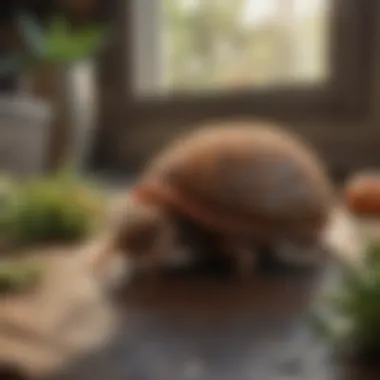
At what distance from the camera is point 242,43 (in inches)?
61.5

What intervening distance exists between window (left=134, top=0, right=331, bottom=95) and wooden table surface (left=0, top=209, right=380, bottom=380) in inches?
34.5

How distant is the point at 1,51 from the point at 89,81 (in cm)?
17

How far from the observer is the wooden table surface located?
454 mm

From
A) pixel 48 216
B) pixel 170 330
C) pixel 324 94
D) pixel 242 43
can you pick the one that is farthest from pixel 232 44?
pixel 170 330

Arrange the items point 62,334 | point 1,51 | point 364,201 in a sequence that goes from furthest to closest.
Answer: point 1,51 < point 364,201 < point 62,334

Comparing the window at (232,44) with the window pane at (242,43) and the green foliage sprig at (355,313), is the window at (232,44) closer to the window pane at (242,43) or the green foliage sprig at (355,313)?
the window pane at (242,43)

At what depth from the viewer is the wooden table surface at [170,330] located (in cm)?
45

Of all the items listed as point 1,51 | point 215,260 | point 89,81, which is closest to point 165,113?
point 89,81

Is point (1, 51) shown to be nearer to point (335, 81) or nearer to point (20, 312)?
point (335, 81)

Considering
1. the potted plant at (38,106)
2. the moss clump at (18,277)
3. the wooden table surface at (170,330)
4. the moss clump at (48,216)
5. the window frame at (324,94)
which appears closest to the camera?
the wooden table surface at (170,330)

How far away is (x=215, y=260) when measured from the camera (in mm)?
706

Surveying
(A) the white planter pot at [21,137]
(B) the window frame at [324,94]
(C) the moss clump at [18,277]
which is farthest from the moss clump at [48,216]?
(B) the window frame at [324,94]

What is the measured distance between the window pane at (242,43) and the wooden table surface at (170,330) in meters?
0.87

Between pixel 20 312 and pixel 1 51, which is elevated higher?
pixel 1 51
